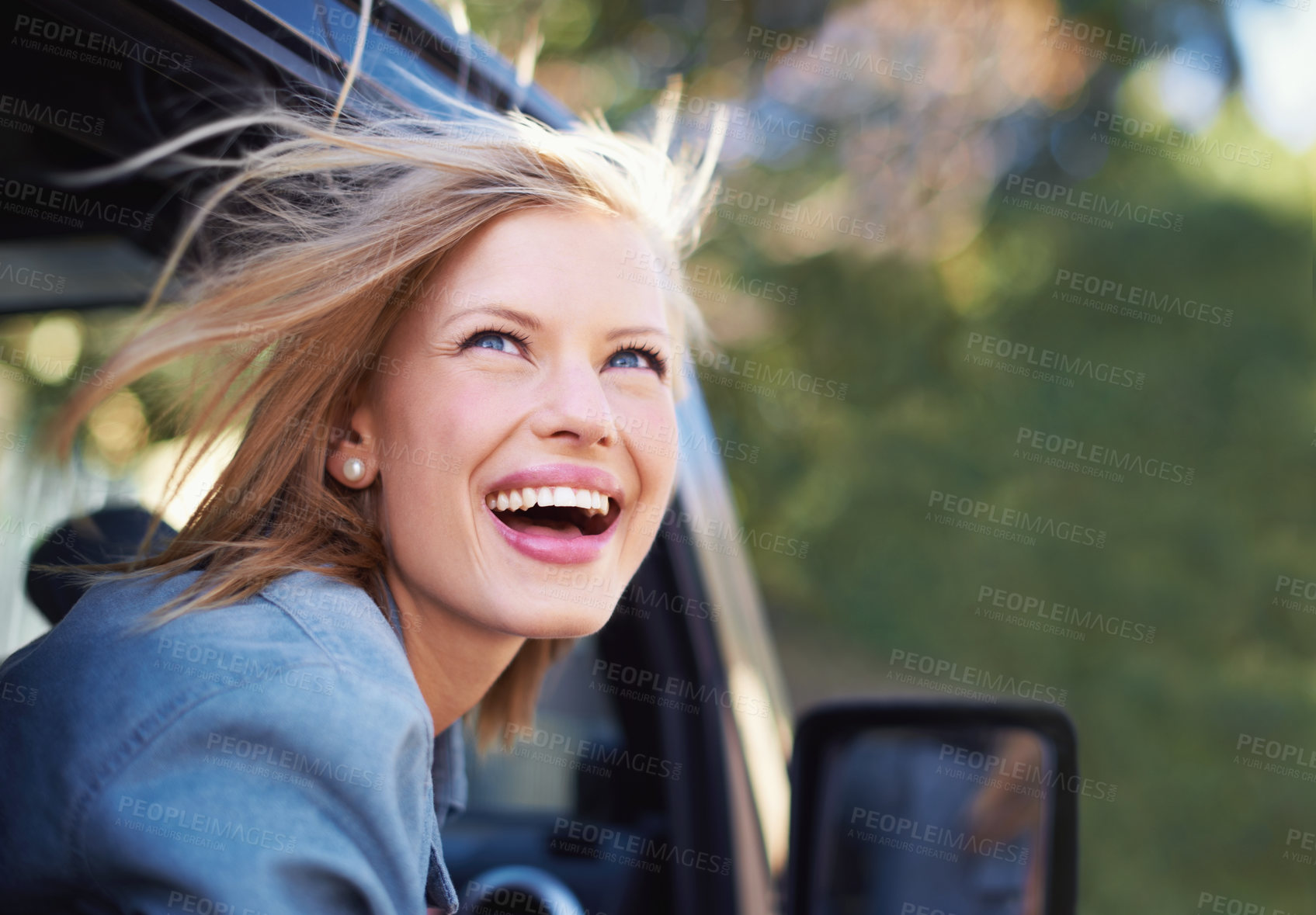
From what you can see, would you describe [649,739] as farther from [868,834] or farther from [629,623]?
[868,834]
